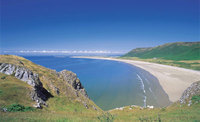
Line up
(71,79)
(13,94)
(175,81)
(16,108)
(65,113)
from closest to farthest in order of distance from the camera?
(16,108) < (13,94) < (65,113) < (71,79) < (175,81)

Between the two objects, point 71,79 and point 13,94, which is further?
point 71,79

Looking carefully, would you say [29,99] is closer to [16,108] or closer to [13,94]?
[13,94]

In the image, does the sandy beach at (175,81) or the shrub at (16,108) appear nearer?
the shrub at (16,108)

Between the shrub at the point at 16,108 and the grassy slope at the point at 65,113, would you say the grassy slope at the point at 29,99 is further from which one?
the shrub at the point at 16,108

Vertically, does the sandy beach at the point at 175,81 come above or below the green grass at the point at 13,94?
below

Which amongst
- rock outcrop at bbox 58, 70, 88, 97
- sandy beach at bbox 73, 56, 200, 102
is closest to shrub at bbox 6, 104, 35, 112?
rock outcrop at bbox 58, 70, 88, 97

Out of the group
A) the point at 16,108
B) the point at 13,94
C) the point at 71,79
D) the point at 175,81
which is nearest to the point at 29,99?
the point at 13,94

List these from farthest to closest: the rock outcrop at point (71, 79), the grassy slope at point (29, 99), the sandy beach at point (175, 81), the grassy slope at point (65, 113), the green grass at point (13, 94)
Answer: the sandy beach at point (175, 81)
the rock outcrop at point (71, 79)
the green grass at point (13, 94)
the grassy slope at point (29, 99)
the grassy slope at point (65, 113)

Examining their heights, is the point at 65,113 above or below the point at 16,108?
below

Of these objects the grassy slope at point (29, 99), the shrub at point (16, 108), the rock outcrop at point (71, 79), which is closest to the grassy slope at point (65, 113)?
the grassy slope at point (29, 99)

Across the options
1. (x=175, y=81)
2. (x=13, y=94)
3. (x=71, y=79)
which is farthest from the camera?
(x=175, y=81)

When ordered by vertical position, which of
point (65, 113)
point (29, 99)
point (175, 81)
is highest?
point (29, 99)

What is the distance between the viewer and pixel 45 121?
8.72m

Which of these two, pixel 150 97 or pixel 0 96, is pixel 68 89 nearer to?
pixel 0 96
